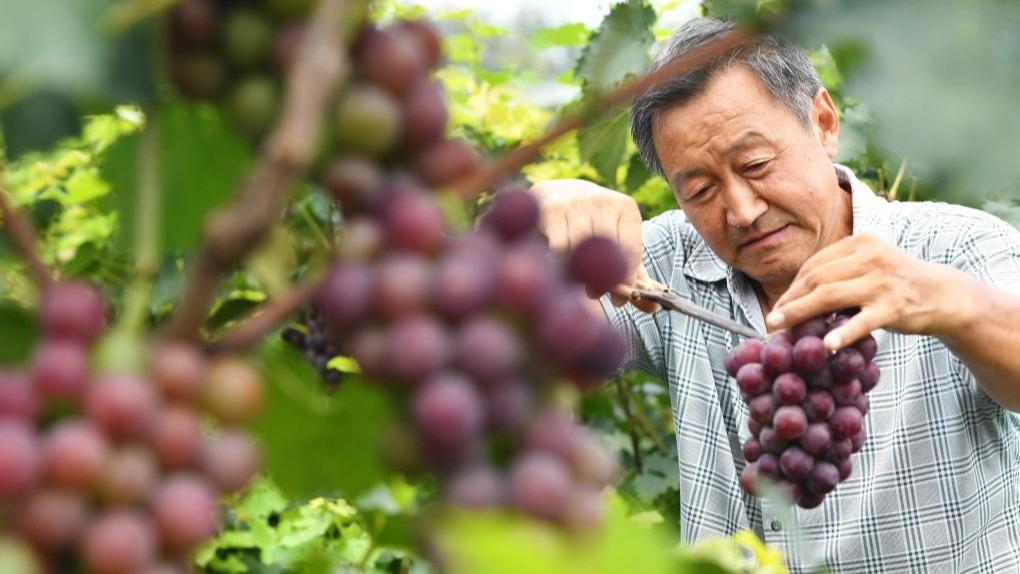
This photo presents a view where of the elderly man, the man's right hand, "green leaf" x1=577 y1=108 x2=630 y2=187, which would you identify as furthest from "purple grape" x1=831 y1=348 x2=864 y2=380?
"green leaf" x1=577 y1=108 x2=630 y2=187

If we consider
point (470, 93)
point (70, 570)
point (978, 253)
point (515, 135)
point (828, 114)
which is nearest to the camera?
point (70, 570)

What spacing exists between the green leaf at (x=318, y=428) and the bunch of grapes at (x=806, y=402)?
859mm

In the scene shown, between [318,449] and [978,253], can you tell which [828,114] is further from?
[318,449]

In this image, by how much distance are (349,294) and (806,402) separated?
3.36 feet

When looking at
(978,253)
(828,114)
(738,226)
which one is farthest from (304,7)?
(828,114)

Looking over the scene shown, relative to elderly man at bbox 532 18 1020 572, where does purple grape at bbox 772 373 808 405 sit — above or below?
below

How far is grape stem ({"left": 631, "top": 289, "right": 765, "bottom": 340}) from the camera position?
3.49 feet

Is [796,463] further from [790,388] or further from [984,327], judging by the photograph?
[984,327]

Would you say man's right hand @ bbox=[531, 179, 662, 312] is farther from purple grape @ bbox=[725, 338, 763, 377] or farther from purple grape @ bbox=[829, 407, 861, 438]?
purple grape @ bbox=[829, 407, 861, 438]

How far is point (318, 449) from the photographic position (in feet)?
1.34

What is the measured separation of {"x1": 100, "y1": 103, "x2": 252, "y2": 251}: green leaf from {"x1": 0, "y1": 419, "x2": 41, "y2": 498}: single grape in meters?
0.14

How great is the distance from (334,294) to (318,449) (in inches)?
5.4

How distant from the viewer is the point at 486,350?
281 millimetres

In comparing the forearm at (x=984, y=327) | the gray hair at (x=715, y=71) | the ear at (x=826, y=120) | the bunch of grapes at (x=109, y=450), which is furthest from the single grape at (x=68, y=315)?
the ear at (x=826, y=120)
